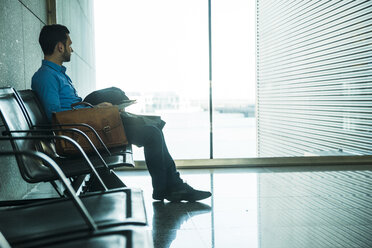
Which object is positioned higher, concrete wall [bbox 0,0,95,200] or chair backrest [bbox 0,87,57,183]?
concrete wall [bbox 0,0,95,200]

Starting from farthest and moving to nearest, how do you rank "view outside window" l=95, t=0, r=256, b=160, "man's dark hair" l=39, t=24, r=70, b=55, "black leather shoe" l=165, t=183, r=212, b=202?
"view outside window" l=95, t=0, r=256, b=160 < "black leather shoe" l=165, t=183, r=212, b=202 < "man's dark hair" l=39, t=24, r=70, b=55

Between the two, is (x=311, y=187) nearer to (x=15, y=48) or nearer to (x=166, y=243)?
(x=166, y=243)

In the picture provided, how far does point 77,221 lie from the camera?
118cm

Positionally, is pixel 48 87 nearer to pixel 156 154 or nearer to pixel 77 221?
pixel 156 154

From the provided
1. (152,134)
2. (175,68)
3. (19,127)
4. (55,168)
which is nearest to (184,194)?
(152,134)

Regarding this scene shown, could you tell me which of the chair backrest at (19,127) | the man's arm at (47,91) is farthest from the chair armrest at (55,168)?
the man's arm at (47,91)

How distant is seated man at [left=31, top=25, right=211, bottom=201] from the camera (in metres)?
2.53

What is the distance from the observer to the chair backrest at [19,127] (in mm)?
1789

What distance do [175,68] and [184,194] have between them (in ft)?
6.20

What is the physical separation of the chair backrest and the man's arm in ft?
1.35

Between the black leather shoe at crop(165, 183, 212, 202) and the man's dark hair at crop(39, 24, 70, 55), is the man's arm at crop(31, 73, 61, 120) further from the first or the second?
the black leather shoe at crop(165, 183, 212, 202)

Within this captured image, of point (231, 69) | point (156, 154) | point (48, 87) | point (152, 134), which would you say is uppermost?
point (231, 69)

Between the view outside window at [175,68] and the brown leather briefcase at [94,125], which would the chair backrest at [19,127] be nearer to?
the brown leather briefcase at [94,125]

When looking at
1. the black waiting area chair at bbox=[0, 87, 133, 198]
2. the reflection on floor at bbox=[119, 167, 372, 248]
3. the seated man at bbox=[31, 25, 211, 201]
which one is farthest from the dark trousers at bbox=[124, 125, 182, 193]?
the black waiting area chair at bbox=[0, 87, 133, 198]
